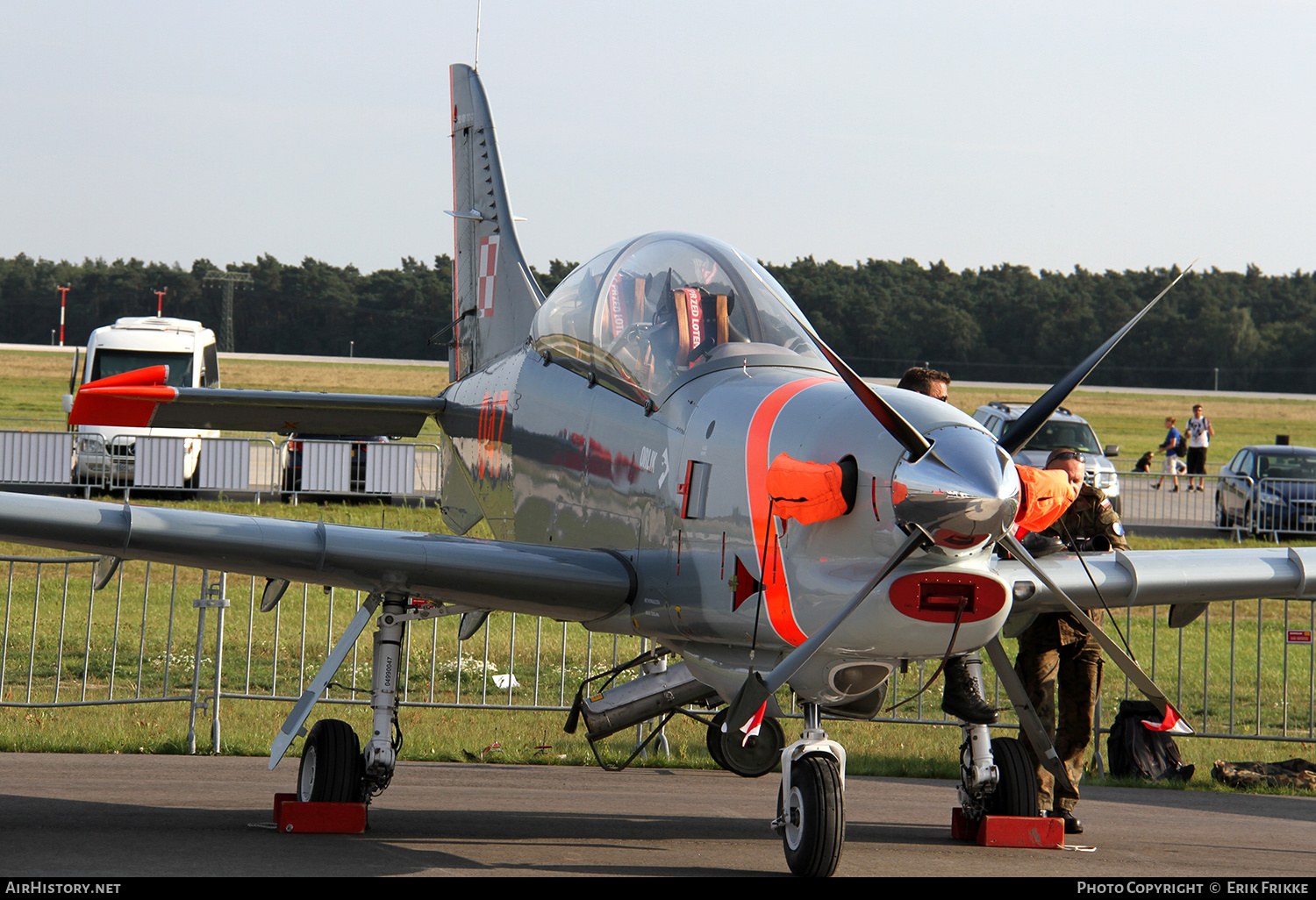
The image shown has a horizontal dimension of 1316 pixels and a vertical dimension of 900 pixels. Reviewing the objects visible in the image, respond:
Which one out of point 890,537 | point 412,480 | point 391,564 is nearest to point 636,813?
point 391,564

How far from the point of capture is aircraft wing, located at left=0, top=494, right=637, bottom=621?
600 centimetres

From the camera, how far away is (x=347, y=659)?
1234cm

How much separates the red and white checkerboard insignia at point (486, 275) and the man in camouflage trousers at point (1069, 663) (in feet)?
17.0

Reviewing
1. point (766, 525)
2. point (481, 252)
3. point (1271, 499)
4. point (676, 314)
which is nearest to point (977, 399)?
point (1271, 499)

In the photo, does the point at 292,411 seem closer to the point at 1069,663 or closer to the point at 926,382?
the point at 926,382

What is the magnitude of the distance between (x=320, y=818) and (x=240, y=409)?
3.74 metres

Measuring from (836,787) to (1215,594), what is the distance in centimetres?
293

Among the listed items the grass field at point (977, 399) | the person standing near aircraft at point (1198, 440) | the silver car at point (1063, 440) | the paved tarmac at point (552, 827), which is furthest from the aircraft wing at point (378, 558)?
the grass field at point (977, 399)

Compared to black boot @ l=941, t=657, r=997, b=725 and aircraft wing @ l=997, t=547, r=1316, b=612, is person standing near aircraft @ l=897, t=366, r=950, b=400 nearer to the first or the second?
aircraft wing @ l=997, t=547, r=1316, b=612

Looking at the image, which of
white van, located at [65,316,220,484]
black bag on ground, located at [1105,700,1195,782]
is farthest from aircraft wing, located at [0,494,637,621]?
white van, located at [65,316,220,484]

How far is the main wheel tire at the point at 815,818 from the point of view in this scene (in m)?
5.04

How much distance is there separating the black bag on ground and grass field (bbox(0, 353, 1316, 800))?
562 mm

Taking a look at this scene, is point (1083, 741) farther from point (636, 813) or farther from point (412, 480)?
point (412, 480)

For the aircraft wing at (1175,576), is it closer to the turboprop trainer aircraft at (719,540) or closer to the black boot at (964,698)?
the turboprop trainer aircraft at (719,540)
